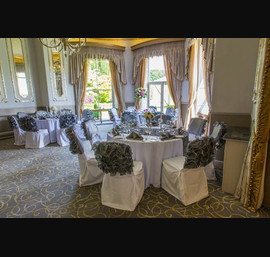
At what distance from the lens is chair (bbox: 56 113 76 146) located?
16.5 ft

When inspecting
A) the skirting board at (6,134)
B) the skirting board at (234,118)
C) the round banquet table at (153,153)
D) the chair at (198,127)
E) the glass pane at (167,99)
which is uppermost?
the glass pane at (167,99)

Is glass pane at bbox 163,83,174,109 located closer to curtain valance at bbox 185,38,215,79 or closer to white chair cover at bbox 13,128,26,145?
curtain valance at bbox 185,38,215,79

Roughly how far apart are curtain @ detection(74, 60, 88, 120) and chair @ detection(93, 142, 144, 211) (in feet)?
18.1

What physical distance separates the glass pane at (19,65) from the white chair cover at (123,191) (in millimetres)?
5911

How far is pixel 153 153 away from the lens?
273cm

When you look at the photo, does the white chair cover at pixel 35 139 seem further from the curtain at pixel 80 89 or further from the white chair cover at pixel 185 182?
the white chair cover at pixel 185 182

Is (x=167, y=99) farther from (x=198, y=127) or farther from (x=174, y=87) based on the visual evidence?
(x=198, y=127)

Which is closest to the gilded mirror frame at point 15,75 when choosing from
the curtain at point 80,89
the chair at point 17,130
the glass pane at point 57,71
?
the glass pane at point 57,71

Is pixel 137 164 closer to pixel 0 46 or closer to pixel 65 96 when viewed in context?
pixel 65 96

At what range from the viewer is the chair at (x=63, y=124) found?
5020 millimetres

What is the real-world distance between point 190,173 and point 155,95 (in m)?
5.65

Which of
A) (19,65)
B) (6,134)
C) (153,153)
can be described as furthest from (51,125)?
(153,153)
